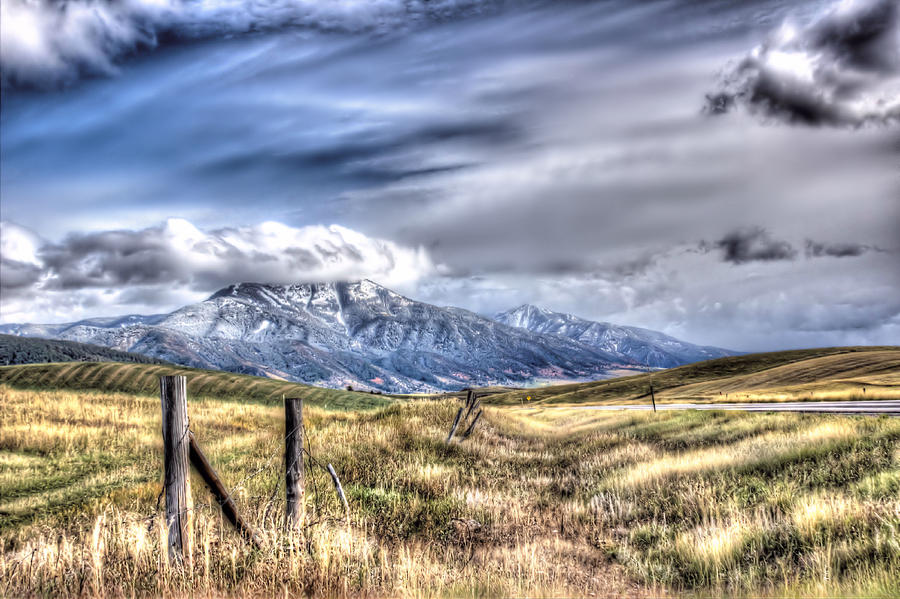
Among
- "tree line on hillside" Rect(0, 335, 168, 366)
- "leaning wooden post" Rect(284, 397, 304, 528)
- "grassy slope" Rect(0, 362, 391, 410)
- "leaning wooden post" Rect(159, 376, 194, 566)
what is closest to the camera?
"leaning wooden post" Rect(159, 376, 194, 566)

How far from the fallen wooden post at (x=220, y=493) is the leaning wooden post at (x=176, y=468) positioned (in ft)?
0.36

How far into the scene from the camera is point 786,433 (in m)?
17.9

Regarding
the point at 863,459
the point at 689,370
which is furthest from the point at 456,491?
the point at 689,370

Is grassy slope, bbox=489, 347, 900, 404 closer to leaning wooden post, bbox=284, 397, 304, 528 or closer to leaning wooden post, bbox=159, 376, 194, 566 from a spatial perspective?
leaning wooden post, bbox=284, 397, 304, 528

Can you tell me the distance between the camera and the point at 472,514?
11969mm

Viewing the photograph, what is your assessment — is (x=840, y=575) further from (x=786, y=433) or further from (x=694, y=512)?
(x=786, y=433)

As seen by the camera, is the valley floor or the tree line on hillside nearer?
the valley floor

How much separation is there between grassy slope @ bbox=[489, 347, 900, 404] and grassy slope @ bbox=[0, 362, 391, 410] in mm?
44517

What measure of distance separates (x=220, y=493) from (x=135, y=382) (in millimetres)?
48263

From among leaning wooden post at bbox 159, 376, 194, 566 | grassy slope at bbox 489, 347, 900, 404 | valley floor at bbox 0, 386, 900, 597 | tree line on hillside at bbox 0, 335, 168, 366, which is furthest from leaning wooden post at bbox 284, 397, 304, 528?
tree line on hillside at bbox 0, 335, 168, 366

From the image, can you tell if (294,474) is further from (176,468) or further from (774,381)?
(774,381)

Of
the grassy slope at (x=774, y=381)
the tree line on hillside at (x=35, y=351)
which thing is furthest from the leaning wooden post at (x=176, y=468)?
the tree line on hillside at (x=35, y=351)

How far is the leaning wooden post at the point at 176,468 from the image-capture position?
6.30 metres

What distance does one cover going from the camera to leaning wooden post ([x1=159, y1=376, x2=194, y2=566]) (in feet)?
20.7
